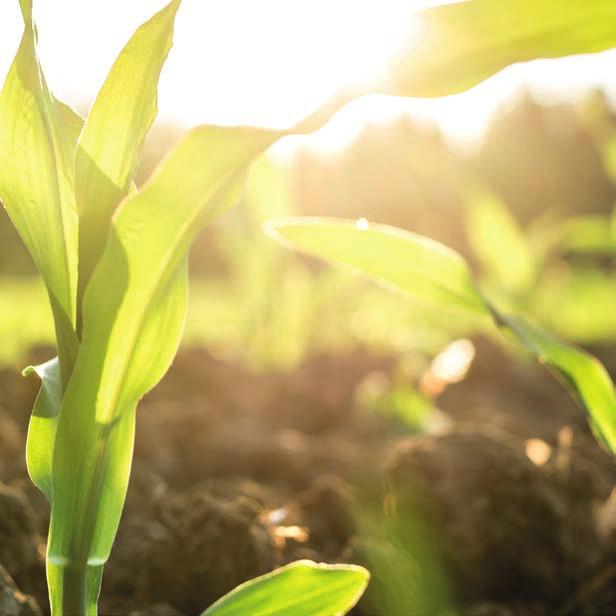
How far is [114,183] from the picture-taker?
60 centimetres

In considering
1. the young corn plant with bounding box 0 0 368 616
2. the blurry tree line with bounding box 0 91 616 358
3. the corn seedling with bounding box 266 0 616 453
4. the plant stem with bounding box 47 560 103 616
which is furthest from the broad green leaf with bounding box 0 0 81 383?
the blurry tree line with bounding box 0 91 616 358

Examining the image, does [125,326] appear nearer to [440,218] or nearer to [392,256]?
[392,256]

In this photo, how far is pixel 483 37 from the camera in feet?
1.81

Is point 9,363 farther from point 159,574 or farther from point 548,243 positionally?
point 548,243

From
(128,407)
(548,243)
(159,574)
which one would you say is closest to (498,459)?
(159,574)

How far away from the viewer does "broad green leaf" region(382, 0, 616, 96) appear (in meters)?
0.54

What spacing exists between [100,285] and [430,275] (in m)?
0.41

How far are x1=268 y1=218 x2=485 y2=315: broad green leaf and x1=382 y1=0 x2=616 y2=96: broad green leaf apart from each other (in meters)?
0.26

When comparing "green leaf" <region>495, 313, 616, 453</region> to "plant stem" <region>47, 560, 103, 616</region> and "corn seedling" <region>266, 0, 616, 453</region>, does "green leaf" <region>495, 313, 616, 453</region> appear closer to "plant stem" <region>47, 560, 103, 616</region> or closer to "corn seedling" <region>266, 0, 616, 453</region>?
"corn seedling" <region>266, 0, 616, 453</region>

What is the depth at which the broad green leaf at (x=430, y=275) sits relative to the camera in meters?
0.79

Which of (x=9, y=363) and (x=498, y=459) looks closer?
(x=498, y=459)

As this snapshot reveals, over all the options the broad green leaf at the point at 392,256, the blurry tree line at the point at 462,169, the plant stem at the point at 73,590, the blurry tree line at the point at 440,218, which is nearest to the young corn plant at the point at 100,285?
the plant stem at the point at 73,590

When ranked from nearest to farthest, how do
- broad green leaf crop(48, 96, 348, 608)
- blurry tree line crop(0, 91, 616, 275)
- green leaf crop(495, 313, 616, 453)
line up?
broad green leaf crop(48, 96, 348, 608) → green leaf crop(495, 313, 616, 453) → blurry tree line crop(0, 91, 616, 275)

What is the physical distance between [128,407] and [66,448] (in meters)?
0.05
